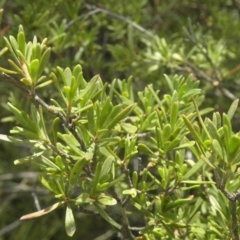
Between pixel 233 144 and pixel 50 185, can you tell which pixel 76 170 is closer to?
pixel 50 185

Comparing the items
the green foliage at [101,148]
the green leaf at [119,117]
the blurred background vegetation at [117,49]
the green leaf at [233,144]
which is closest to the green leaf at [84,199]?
the green foliage at [101,148]

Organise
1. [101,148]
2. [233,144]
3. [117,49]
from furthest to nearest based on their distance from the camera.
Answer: [117,49] < [101,148] < [233,144]

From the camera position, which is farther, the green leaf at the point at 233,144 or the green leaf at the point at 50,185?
the green leaf at the point at 50,185

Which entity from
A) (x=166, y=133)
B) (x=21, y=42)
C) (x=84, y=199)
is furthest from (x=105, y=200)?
(x=21, y=42)

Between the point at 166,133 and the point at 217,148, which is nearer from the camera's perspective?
the point at 217,148

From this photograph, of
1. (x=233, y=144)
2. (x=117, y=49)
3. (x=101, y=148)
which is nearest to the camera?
(x=233, y=144)

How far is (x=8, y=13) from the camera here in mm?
1370

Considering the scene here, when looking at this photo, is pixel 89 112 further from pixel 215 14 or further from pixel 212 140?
pixel 215 14

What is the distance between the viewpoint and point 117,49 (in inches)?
48.6

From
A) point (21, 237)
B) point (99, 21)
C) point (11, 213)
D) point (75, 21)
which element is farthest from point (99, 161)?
point (11, 213)

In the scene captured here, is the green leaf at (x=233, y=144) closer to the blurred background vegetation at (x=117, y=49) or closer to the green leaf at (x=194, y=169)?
the green leaf at (x=194, y=169)

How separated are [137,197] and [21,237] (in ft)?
2.86

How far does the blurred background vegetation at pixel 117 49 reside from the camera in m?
1.17

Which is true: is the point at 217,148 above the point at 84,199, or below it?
above
